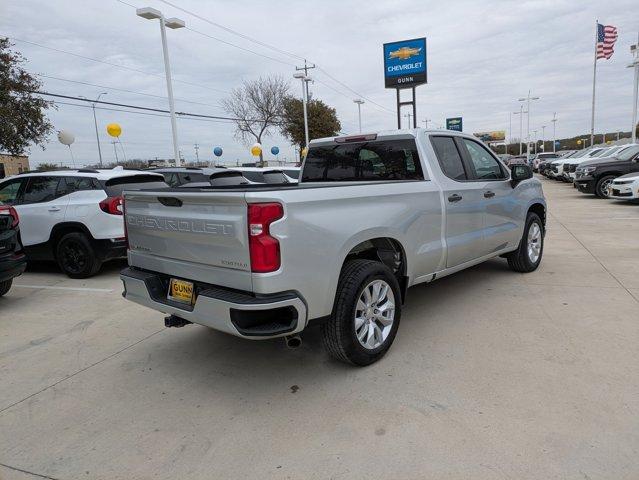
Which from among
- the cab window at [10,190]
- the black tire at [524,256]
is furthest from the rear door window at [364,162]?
the cab window at [10,190]

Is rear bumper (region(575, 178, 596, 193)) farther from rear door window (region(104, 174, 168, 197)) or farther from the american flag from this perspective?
the american flag

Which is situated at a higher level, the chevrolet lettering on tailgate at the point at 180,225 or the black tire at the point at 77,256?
the chevrolet lettering on tailgate at the point at 180,225

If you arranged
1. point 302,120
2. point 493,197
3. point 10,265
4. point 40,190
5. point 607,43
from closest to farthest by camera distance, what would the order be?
1. point 493,197
2. point 10,265
3. point 40,190
4. point 607,43
5. point 302,120

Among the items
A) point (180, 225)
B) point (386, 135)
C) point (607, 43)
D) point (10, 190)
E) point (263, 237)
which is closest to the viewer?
point (263, 237)

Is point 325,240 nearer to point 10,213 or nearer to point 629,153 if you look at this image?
point 10,213

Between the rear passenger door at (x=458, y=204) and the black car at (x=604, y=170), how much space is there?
1310 centimetres

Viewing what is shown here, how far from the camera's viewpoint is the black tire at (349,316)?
3.30 metres

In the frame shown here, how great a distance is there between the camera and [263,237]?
9.23 feet

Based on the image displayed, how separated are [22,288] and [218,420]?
16.7ft

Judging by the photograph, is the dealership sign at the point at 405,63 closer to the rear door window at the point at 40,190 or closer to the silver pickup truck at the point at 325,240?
the rear door window at the point at 40,190

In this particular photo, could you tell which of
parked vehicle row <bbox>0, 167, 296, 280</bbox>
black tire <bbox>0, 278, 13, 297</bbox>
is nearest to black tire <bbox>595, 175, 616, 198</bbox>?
parked vehicle row <bbox>0, 167, 296, 280</bbox>

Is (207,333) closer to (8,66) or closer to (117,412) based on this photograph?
(117,412)

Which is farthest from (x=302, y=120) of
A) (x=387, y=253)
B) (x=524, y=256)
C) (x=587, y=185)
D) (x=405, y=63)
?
(x=387, y=253)

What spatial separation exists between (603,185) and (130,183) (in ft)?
51.1
